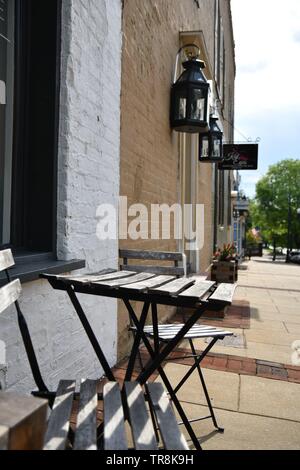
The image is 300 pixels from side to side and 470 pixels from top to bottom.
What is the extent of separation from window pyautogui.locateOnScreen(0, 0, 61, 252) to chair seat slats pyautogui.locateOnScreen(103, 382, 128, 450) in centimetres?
124

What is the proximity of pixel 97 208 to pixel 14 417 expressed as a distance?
92.6 inches

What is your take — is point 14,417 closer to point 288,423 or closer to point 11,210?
point 11,210

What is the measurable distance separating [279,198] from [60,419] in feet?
176

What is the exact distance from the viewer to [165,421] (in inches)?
51.5

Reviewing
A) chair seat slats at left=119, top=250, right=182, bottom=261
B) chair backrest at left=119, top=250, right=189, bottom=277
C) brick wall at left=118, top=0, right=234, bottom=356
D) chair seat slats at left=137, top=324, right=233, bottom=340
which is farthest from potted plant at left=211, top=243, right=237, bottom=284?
chair seat slats at left=137, top=324, right=233, bottom=340

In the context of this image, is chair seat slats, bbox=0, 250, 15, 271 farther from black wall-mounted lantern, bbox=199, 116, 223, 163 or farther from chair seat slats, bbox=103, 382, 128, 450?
black wall-mounted lantern, bbox=199, 116, 223, 163

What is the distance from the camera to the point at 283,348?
4359mm

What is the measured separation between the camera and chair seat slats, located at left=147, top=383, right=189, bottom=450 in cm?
116

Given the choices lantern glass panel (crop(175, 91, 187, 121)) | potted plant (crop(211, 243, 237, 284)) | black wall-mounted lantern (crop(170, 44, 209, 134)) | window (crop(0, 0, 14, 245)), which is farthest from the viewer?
potted plant (crop(211, 243, 237, 284))

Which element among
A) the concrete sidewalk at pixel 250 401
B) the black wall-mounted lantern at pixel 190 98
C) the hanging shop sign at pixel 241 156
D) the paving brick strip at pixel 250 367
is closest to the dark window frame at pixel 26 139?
the concrete sidewalk at pixel 250 401

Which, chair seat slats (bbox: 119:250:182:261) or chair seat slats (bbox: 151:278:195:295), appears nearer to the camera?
chair seat slats (bbox: 151:278:195:295)

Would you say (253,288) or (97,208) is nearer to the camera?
(97,208)

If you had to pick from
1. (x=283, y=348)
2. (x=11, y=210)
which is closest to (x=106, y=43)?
(x=11, y=210)

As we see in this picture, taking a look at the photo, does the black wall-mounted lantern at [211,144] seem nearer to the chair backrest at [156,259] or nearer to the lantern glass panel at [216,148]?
the lantern glass panel at [216,148]
